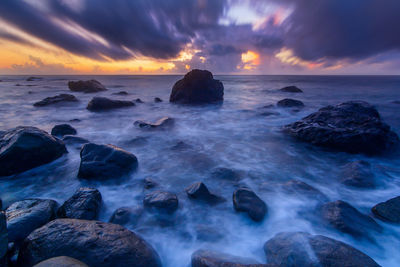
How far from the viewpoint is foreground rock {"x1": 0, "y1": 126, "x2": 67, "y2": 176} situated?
12.9 feet

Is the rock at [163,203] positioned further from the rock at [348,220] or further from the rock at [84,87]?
the rock at [84,87]

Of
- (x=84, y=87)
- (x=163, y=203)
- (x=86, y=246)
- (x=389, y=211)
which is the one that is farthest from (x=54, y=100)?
(x=389, y=211)

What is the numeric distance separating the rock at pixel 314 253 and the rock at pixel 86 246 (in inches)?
58.9

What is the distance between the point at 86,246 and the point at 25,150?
3.60m

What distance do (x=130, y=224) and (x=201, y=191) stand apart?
1.29 metres

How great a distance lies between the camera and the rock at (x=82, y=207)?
264cm

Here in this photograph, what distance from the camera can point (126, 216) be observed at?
2.94 m

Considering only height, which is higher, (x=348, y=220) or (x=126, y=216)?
(x=348, y=220)

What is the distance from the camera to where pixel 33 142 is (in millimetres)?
4211

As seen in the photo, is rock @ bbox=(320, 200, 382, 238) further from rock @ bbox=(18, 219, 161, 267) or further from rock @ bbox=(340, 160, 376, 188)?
rock @ bbox=(18, 219, 161, 267)

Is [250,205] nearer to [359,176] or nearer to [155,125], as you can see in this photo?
[359,176]

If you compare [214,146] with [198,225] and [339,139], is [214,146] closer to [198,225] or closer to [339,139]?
[198,225]

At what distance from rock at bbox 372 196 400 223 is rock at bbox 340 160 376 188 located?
2.41ft

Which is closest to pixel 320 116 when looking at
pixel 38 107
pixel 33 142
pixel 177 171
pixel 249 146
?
pixel 249 146
